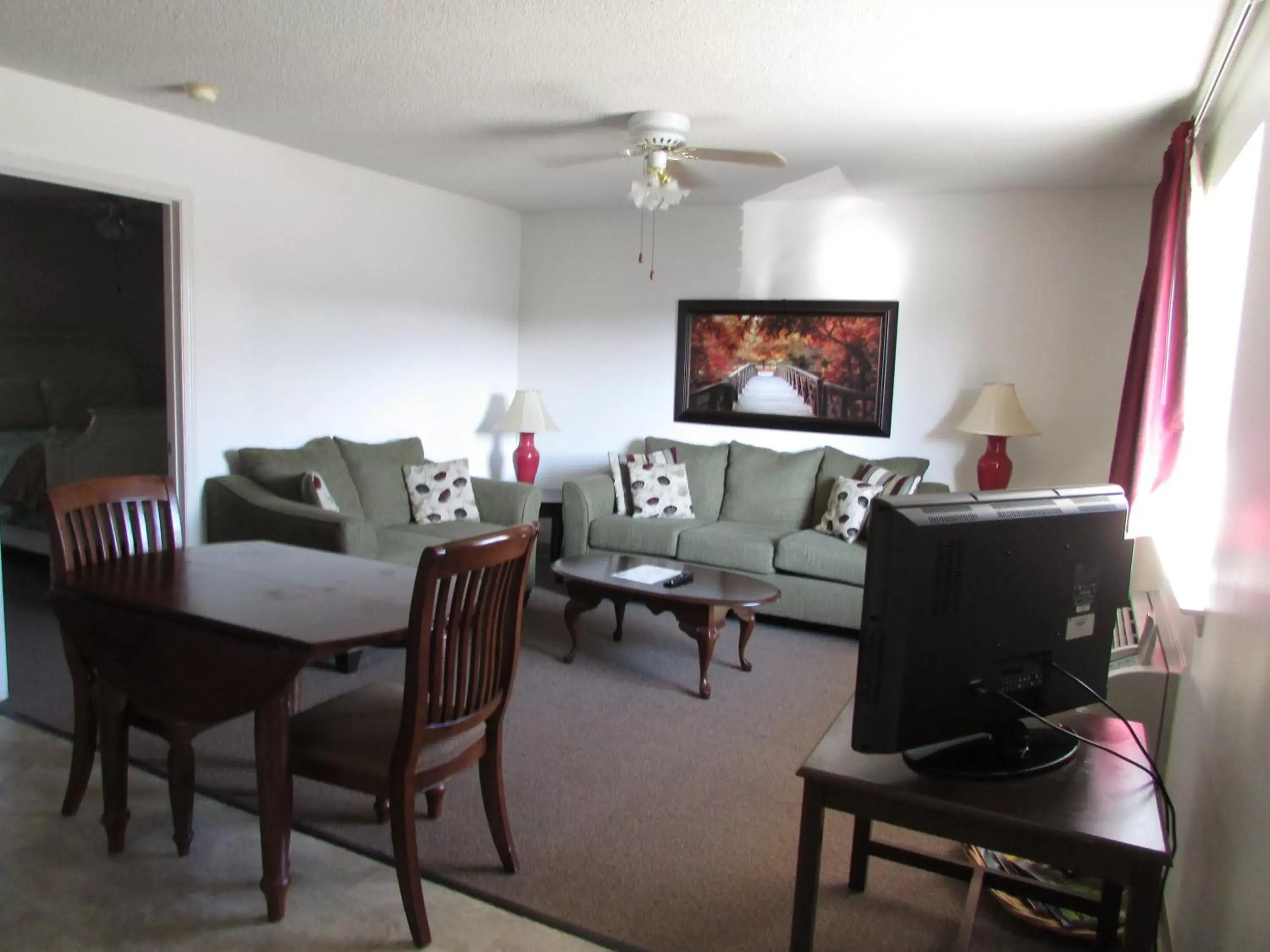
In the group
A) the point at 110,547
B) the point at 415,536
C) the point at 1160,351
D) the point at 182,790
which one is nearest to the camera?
the point at 182,790

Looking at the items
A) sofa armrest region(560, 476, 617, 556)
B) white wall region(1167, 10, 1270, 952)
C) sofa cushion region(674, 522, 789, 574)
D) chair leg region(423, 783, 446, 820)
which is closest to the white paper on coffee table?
sofa cushion region(674, 522, 789, 574)

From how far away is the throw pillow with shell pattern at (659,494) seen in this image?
5.17 meters

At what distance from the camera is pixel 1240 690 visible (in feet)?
5.44

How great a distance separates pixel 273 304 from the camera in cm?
446

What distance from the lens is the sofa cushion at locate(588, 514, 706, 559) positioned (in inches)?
191

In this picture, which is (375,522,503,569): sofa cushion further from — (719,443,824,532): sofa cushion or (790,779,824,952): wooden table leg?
(790,779,824,952): wooden table leg

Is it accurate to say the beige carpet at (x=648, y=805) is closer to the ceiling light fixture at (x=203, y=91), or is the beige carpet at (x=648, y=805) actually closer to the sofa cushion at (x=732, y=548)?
the sofa cushion at (x=732, y=548)

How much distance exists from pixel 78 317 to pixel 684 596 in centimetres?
539

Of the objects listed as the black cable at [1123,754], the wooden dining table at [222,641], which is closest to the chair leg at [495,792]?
the wooden dining table at [222,641]

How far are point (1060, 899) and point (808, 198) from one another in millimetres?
4110

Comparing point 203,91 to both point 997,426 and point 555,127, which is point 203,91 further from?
point 997,426

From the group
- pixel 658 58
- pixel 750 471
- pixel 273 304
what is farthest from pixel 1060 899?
pixel 273 304

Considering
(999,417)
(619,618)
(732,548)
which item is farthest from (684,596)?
(999,417)

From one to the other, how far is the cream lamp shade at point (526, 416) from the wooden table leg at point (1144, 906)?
4.62 m
